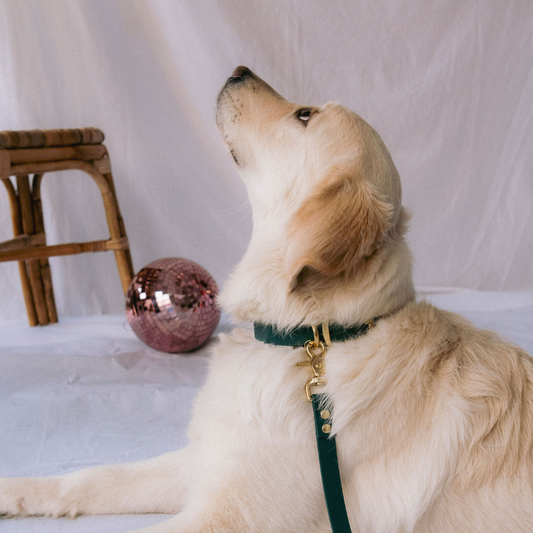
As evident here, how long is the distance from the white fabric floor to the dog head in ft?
2.98

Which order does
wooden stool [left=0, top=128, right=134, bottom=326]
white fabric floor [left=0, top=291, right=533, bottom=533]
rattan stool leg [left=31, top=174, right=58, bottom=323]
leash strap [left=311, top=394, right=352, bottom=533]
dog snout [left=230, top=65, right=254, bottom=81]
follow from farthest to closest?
1. rattan stool leg [left=31, top=174, right=58, bottom=323]
2. wooden stool [left=0, top=128, right=134, bottom=326]
3. white fabric floor [left=0, top=291, right=533, bottom=533]
4. dog snout [left=230, top=65, right=254, bottom=81]
5. leash strap [left=311, top=394, right=352, bottom=533]

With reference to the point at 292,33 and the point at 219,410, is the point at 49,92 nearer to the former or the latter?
the point at 292,33

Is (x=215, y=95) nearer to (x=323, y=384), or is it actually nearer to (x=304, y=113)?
(x=304, y=113)

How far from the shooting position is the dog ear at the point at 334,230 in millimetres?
1254

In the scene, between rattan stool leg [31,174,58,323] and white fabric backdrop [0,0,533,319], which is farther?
white fabric backdrop [0,0,533,319]

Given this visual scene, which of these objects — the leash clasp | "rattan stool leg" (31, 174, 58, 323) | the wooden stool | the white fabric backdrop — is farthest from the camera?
the white fabric backdrop

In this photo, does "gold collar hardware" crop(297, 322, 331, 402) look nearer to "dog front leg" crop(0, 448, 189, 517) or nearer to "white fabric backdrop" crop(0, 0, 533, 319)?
"dog front leg" crop(0, 448, 189, 517)

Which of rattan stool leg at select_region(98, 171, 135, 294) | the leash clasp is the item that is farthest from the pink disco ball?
the leash clasp

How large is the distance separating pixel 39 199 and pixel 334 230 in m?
2.64

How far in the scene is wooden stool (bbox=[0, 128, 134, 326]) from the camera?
2.79m

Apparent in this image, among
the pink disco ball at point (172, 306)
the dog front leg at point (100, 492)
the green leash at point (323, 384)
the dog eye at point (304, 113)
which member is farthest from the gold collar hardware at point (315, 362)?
the pink disco ball at point (172, 306)

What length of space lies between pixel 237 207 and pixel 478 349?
2.61m

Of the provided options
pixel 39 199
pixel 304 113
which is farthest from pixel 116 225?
pixel 304 113

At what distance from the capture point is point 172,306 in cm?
281
